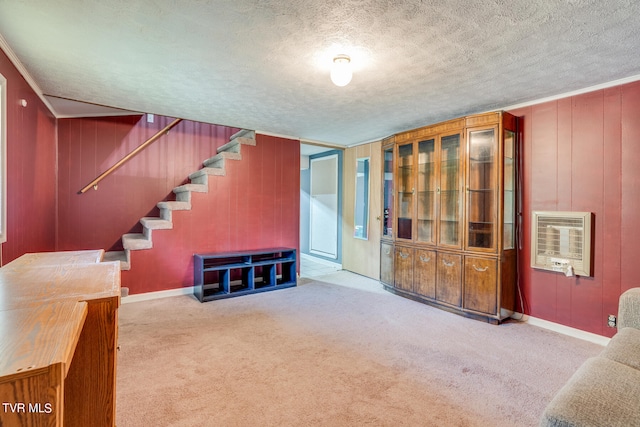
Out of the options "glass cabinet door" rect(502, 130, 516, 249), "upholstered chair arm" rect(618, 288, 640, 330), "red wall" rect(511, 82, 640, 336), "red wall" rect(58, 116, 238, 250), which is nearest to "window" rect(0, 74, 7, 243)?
"red wall" rect(58, 116, 238, 250)

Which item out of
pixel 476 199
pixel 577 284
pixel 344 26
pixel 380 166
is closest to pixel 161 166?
pixel 380 166

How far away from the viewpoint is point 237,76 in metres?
2.67

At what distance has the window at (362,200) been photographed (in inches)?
209

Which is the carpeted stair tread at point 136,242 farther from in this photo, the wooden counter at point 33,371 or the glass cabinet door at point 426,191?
the glass cabinet door at point 426,191

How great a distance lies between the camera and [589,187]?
287 centimetres

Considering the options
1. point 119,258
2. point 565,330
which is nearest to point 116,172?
point 119,258

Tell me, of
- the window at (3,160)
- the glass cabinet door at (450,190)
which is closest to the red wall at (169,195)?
the window at (3,160)

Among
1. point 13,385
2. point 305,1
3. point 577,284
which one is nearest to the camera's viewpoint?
point 13,385

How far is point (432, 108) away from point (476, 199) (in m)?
1.13

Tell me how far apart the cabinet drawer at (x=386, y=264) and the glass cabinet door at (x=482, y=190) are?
3.91 feet

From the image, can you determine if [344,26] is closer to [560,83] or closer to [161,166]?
[560,83]

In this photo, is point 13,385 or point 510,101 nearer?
point 13,385

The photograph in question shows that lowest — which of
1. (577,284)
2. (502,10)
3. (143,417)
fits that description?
(143,417)

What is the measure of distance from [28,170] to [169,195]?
1891 millimetres
